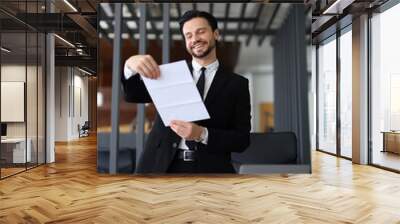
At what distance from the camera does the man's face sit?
326cm

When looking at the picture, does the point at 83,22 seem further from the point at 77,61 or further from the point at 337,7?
the point at 337,7

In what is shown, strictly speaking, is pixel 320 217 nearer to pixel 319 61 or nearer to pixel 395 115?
pixel 395 115

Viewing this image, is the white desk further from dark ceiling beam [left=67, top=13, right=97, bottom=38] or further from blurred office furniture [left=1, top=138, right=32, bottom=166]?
dark ceiling beam [left=67, top=13, right=97, bottom=38]

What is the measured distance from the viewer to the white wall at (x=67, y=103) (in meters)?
15.5

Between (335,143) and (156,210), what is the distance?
6860mm

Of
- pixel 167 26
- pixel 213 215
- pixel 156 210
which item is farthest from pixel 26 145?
pixel 167 26

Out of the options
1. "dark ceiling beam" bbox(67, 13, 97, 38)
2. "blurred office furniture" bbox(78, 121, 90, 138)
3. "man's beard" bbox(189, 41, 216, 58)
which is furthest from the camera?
"blurred office furniture" bbox(78, 121, 90, 138)

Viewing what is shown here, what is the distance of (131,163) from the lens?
3.32 metres

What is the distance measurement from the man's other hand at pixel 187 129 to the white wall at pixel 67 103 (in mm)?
12924

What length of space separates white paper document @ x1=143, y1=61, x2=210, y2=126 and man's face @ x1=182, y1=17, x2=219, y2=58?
0.20 meters

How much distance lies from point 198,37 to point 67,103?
13360 mm

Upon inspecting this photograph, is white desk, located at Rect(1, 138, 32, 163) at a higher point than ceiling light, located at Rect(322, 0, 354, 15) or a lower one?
lower

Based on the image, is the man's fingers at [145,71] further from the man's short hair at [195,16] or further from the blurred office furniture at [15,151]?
the blurred office furniture at [15,151]

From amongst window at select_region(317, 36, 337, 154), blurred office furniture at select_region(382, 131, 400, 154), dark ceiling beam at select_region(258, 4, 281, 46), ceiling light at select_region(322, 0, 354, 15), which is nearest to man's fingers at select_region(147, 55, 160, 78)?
dark ceiling beam at select_region(258, 4, 281, 46)
